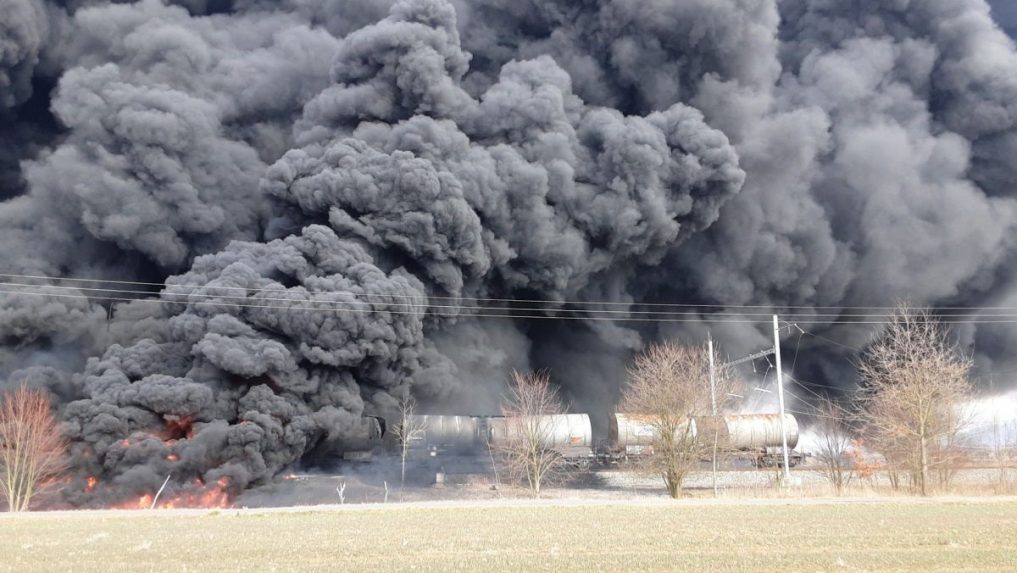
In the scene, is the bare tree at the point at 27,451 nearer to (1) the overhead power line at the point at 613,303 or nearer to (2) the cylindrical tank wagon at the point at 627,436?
(1) the overhead power line at the point at 613,303

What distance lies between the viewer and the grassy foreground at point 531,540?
16.0 meters

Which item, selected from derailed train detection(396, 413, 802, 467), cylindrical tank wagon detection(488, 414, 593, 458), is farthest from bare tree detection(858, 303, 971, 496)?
cylindrical tank wagon detection(488, 414, 593, 458)

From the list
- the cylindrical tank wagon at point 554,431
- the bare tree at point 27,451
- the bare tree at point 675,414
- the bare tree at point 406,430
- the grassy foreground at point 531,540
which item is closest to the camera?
the grassy foreground at point 531,540

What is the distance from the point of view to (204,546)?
19.3 metres

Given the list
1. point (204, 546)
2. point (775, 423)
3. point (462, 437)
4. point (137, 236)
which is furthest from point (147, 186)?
point (775, 423)

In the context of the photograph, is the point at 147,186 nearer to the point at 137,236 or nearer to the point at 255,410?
the point at 137,236

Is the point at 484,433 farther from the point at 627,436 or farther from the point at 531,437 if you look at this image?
the point at 627,436

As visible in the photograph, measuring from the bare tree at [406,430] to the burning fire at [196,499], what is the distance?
31.9ft

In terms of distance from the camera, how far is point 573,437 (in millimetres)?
48125

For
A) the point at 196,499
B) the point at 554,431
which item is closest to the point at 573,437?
the point at 554,431

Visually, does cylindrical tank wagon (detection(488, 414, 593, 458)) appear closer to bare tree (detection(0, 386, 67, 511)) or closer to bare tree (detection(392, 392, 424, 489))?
bare tree (detection(392, 392, 424, 489))

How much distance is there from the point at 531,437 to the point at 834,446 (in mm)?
19844

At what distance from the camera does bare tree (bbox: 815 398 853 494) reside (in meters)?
44.4

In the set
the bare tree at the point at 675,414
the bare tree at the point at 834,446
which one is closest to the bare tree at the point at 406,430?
the bare tree at the point at 675,414
